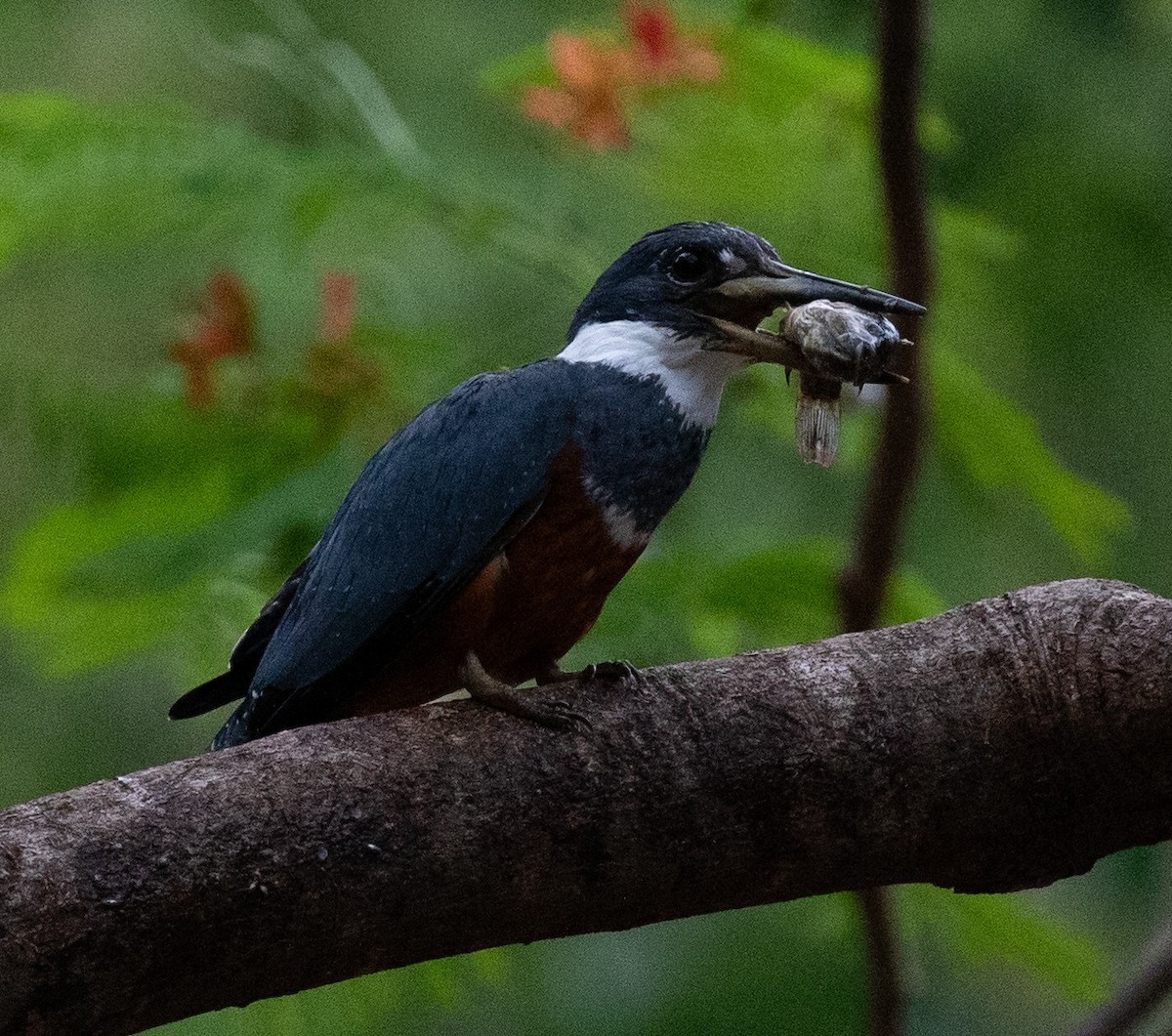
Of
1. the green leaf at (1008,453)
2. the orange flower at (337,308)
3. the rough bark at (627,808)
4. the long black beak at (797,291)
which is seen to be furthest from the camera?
the orange flower at (337,308)

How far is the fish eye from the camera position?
3.61 m

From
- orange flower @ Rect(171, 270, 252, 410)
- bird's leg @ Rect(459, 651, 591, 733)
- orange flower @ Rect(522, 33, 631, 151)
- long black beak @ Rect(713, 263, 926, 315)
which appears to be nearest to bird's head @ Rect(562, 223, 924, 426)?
long black beak @ Rect(713, 263, 926, 315)

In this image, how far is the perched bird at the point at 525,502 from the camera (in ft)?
11.4

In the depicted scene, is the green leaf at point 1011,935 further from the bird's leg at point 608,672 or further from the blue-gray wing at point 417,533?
the blue-gray wing at point 417,533

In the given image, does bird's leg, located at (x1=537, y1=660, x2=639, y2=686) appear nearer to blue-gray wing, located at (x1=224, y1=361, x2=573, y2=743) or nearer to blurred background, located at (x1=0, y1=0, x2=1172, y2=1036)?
blue-gray wing, located at (x1=224, y1=361, x2=573, y2=743)

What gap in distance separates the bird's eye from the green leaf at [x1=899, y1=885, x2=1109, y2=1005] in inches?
64.9

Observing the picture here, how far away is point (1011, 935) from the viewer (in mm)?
4332

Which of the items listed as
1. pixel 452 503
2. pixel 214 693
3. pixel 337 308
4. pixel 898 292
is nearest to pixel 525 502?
pixel 452 503

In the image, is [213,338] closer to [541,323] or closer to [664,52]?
[541,323]

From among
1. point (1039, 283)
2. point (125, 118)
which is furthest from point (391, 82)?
point (125, 118)

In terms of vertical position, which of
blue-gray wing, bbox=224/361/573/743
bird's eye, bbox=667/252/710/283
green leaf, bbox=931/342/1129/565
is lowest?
blue-gray wing, bbox=224/361/573/743

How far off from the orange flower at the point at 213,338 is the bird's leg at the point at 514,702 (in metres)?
1.17

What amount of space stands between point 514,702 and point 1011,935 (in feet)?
5.63

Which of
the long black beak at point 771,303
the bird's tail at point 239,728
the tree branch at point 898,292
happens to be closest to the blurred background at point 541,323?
Answer: the tree branch at point 898,292
